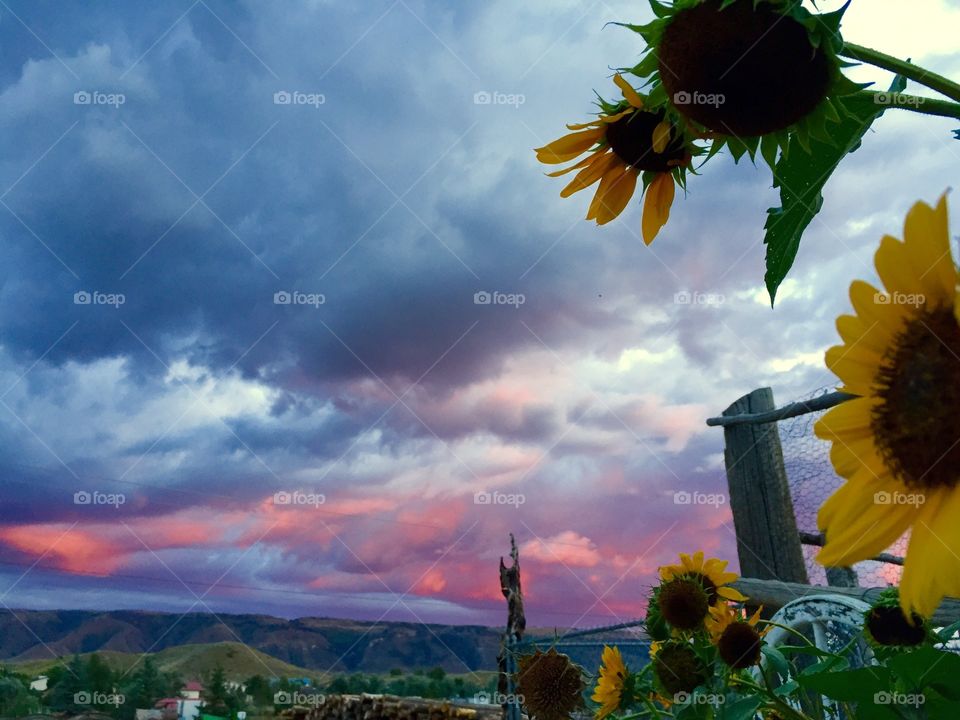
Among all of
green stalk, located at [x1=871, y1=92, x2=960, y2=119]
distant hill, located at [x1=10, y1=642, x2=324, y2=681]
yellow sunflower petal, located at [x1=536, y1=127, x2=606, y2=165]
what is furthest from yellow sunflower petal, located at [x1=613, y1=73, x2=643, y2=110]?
distant hill, located at [x1=10, y1=642, x2=324, y2=681]

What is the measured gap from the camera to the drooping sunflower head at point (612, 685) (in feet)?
5.08

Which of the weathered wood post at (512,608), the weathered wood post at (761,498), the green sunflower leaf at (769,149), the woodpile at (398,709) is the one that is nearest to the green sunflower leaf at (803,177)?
the green sunflower leaf at (769,149)

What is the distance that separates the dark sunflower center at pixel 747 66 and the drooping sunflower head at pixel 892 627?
0.78 m

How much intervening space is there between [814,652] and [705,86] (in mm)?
761

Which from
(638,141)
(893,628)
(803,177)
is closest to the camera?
(803,177)

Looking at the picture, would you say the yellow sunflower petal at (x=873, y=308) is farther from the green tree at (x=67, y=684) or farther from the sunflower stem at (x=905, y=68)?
the green tree at (x=67, y=684)

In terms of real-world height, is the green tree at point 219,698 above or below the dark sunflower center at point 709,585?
below

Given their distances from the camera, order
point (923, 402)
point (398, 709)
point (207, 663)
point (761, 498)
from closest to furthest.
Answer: point (923, 402), point (761, 498), point (398, 709), point (207, 663)

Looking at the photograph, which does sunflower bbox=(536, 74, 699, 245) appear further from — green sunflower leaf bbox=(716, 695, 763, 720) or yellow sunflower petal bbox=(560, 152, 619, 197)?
green sunflower leaf bbox=(716, 695, 763, 720)

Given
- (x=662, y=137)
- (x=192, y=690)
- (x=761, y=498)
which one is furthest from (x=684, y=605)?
(x=192, y=690)

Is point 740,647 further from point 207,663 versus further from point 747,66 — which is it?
point 207,663

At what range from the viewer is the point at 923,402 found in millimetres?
384

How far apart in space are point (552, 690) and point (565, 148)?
1041 millimetres

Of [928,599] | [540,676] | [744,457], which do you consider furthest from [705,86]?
[744,457]
